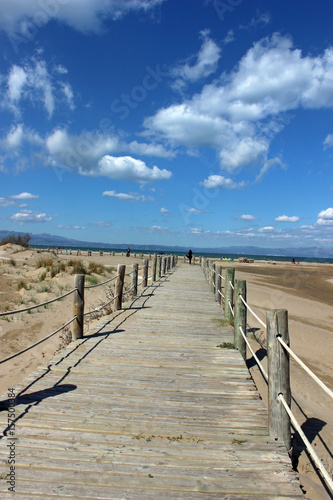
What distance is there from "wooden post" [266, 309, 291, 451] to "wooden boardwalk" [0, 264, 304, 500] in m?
0.15

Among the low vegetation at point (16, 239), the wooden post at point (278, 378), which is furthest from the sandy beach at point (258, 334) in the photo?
the low vegetation at point (16, 239)

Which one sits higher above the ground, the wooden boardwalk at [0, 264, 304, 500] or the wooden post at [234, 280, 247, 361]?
the wooden post at [234, 280, 247, 361]

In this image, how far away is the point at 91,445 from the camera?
9.58 feet

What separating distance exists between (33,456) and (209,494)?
4.88 feet

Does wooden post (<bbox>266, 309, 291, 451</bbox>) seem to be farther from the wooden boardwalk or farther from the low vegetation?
the low vegetation

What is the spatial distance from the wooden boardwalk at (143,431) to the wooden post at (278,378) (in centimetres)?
15

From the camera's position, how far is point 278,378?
3.18 m

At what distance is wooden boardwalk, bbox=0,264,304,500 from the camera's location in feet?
8.10

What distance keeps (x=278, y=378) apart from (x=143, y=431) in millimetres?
1428

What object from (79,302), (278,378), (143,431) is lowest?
(143,431)

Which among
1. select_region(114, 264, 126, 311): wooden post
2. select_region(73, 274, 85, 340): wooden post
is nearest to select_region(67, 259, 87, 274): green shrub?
select_region(114, 264, 126, 311): wooden post

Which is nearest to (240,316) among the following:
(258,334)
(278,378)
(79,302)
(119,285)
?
(278,378)

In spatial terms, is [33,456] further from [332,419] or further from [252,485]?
[332,419]

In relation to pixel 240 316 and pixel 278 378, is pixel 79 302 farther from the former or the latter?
pixel 278 378
